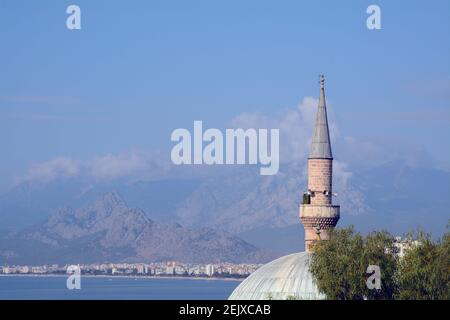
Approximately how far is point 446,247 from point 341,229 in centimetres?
555

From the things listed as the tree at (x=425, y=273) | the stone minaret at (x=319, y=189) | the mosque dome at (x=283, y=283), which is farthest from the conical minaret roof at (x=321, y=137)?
the tree at (x=425, y=273)

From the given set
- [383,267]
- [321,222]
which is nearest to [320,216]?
[321,222]

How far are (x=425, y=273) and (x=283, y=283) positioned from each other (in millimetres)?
8691

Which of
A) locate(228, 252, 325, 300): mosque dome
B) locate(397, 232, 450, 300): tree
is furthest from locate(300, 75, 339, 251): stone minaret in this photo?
locate(397, 232, 450, 300): tree

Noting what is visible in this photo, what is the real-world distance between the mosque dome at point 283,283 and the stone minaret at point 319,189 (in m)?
4.41

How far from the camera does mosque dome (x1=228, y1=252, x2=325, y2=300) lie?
64938 millimetres

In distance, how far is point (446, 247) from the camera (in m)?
61.3

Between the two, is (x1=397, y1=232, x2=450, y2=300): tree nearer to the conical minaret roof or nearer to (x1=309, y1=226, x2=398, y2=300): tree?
(x1=309, y1=226, x2=398, y2=300): tree

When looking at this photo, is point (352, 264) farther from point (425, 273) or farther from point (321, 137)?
point (321, 137)

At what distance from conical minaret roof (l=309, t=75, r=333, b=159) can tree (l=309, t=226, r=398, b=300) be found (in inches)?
490

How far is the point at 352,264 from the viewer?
61.0 m
